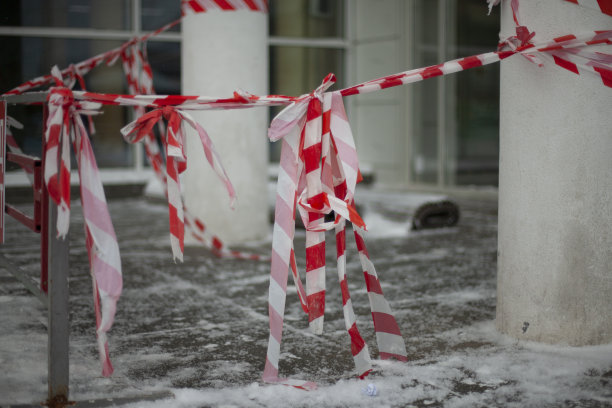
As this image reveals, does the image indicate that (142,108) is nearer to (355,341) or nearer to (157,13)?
(355,341)

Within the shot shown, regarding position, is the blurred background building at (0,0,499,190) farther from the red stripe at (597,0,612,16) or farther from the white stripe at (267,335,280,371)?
the white stripe at (267,335,280,371)

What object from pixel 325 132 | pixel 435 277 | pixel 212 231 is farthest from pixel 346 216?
pixel 212 231

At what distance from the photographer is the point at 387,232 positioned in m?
9.15

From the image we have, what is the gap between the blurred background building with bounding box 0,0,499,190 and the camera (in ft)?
46.2

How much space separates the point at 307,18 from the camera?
53.6ft

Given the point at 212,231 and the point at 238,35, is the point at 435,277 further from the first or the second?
the point at 238,35

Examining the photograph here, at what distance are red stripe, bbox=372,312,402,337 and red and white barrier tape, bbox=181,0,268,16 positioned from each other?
5136 millimetres

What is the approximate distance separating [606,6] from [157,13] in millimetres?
12133

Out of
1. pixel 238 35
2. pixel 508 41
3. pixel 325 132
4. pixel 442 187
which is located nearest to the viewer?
pixel 325 132

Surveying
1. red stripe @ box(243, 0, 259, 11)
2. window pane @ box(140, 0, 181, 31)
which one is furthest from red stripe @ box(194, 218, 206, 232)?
window pane @ box(140, 0, 181, 31)

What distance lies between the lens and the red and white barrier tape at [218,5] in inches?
322

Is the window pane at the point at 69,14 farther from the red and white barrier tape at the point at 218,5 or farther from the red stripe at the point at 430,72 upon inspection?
the red stripe at the point at 430,72

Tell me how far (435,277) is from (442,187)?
8567mm

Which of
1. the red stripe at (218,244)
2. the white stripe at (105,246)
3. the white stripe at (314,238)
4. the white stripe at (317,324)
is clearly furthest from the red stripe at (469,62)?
the red stripe at (218,244)
